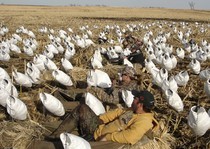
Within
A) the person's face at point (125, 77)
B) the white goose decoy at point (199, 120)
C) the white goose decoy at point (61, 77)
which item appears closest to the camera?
the white goose decoy at point (199, 120)

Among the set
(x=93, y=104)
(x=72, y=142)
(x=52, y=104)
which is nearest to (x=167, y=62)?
(x=93, y=104)

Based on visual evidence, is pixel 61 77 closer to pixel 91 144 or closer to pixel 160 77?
pixel 160 77

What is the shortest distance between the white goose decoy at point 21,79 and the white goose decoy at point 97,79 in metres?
1.28

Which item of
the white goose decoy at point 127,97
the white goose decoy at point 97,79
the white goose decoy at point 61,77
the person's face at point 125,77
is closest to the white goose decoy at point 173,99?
the white goose decoy at point 127,97

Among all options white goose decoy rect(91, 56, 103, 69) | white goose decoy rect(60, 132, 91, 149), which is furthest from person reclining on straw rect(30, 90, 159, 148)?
white goose decoy rect(91, 56, 103, 69)

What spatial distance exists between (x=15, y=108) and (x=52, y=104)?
0.62 meters

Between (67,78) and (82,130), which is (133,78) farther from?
(82,130)

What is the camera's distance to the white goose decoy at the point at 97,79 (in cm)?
837

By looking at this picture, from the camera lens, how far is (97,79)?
8461mm

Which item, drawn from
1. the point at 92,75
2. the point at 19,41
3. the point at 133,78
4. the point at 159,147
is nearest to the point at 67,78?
the point at 92,75

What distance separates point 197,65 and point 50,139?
19.5 ft

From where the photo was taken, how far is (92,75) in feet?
27.5

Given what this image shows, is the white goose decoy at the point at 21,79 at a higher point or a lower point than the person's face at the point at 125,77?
lower

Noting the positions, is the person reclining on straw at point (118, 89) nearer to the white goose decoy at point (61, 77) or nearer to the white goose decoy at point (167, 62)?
the white goose decoy at point (61, 77)
